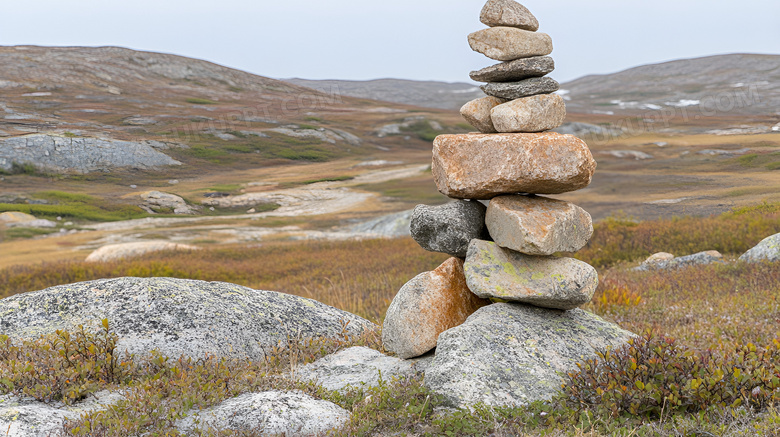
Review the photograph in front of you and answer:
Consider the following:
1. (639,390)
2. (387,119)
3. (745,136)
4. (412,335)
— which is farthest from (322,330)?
(387,119)

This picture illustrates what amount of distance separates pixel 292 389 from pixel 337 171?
798 inches

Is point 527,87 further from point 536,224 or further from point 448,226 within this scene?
point 448,226

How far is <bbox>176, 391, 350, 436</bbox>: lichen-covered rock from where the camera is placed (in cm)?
487

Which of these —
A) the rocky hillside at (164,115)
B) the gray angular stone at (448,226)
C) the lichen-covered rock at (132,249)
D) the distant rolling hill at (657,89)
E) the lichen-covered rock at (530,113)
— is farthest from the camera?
the distant rolling hill at (657,89)


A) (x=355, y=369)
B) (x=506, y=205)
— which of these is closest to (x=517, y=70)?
(x=506, y=205)

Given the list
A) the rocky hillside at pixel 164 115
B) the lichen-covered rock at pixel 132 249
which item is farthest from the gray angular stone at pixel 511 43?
the lichen-covered rock at pixel 132 249

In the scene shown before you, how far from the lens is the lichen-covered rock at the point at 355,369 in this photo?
615 cm

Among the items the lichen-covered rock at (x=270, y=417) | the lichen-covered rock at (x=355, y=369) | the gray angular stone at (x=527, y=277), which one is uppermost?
the gray angular stone at (x=527, y=277)

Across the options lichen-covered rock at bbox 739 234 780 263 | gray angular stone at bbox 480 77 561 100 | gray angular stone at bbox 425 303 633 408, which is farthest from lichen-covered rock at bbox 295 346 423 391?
lichen-covered rock at bbox 739 234 780 263

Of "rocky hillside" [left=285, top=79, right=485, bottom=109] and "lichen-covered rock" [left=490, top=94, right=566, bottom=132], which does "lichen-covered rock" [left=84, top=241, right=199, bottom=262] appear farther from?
"rocky hillside" [left=285, top=79, right=485, bottom=109]

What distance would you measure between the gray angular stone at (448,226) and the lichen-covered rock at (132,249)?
57.2 feet

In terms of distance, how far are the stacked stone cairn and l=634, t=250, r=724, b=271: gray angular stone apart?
29.5 ft

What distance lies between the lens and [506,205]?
6.62m

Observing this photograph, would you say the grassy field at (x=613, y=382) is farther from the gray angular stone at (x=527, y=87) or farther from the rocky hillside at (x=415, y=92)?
the rocky hillside at (x=415, y=92)
